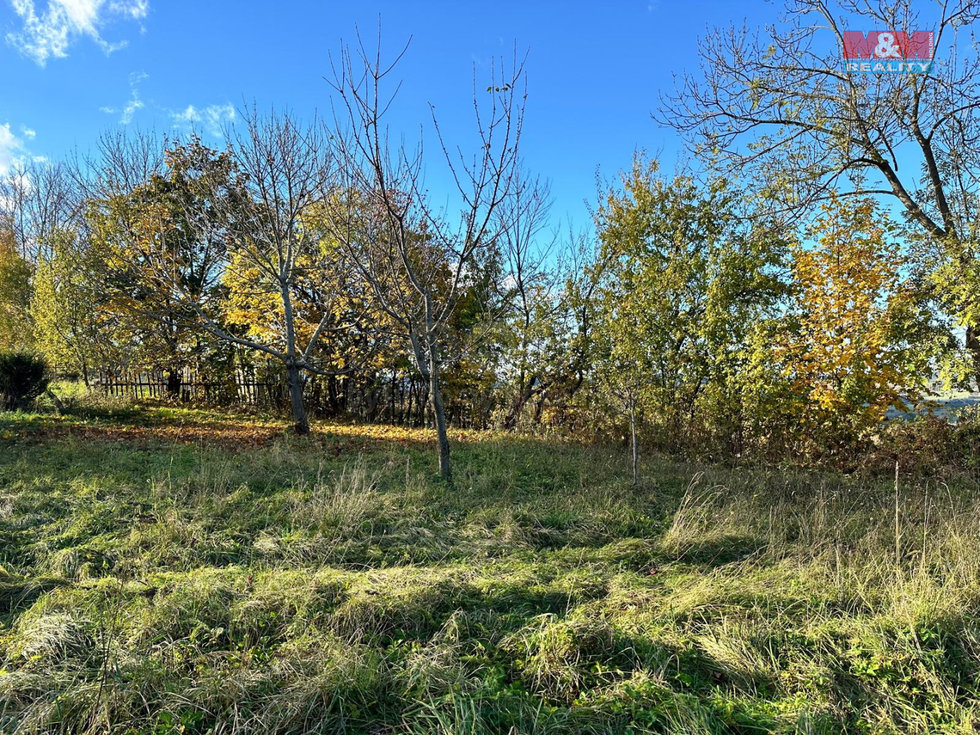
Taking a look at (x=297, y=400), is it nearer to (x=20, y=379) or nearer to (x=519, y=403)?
(x=519, y=403)

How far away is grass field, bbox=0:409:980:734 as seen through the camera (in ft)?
7.32

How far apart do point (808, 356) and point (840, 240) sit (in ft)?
6.05

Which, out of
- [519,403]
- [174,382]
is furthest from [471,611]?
[174,382]

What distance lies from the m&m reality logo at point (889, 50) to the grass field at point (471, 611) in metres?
6.62

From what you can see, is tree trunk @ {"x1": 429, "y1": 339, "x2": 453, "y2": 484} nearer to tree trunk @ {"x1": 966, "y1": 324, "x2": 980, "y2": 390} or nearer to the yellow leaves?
the yellow leaves

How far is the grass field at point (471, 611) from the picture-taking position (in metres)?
2.23

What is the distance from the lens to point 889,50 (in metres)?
7.83

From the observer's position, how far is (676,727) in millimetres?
2113

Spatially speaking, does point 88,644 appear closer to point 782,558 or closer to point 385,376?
point 782,558

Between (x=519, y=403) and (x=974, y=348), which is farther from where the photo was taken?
(x=519, y=403)

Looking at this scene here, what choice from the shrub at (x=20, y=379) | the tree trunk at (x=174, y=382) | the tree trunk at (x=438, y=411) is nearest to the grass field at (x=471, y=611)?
Result: the tree trunk at (x=438, y=411)

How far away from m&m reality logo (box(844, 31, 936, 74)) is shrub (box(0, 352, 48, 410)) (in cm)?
1669

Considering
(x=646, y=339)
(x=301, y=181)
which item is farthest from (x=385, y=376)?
(x=646, y=339)

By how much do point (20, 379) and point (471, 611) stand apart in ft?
42.0
